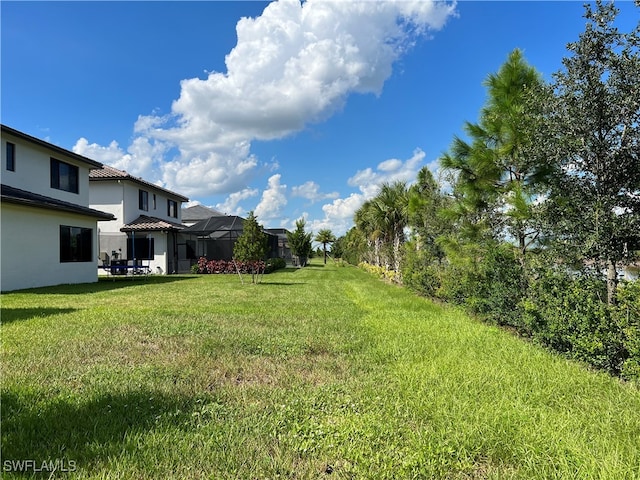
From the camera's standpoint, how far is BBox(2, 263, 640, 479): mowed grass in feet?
8.00

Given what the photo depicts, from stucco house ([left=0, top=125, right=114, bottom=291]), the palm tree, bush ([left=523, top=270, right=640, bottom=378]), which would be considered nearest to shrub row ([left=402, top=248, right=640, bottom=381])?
bush ([left=523, top=270, right=640, bottom=378])

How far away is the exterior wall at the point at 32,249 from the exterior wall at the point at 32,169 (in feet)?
4.92

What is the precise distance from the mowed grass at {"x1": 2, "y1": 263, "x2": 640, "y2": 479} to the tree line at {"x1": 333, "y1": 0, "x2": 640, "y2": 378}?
0.59 m

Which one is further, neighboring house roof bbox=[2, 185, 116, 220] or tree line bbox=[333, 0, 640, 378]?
neighboring house roof bbox=[2, 185, 116, 220]

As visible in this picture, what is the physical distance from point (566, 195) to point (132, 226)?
2203 cm

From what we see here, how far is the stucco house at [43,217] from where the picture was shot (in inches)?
494

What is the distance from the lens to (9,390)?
3512mm

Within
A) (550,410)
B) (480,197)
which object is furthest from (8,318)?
(480,197)

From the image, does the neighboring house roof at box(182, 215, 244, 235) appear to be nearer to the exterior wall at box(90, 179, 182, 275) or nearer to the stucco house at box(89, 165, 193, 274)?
the stucco house at box(89, 165, 193, 274)

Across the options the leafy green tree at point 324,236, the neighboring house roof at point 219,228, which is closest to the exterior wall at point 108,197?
the neighboring house roof at point 219,228

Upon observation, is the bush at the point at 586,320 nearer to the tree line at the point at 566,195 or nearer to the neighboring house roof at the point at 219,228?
the tree line at the point at 566,195

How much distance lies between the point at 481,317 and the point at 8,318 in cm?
949

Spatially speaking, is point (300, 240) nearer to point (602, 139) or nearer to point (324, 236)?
point (324, 236)

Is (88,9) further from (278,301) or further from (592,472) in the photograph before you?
(592,472)
